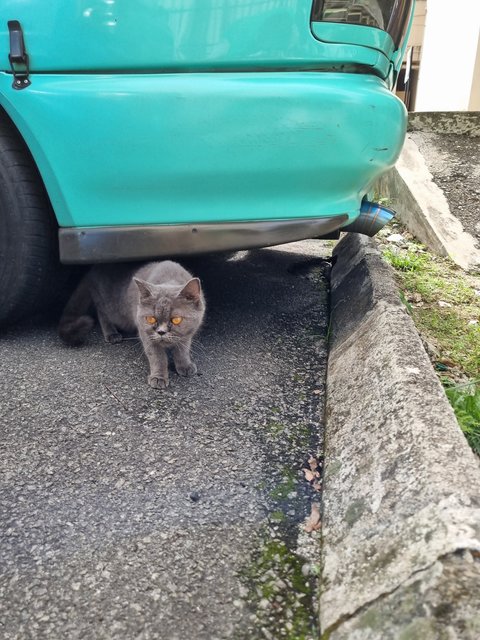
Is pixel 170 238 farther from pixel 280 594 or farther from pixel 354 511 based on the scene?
pixel 280 594

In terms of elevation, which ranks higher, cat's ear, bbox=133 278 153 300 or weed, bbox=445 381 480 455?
cat's ear, bbox=133 278 153 300

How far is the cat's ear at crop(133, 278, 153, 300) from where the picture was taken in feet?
8.05

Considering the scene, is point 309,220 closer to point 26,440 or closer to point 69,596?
point 26,440

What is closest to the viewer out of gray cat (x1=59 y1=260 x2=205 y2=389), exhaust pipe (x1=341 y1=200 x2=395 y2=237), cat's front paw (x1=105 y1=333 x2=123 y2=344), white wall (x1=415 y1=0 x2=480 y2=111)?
gray cat (x1=59 y1=260 x2=205 y2=389)

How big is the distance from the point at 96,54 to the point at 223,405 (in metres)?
1.50

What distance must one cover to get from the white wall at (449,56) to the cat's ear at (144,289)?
6800 mm

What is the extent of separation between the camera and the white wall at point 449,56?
7.54 meters

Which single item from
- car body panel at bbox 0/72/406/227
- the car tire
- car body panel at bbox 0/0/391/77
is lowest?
the car tire

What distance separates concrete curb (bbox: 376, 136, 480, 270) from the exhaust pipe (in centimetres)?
147

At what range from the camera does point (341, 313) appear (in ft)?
9.48

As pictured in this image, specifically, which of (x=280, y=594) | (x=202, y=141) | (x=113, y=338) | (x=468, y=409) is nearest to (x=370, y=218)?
(x=202, y=141)

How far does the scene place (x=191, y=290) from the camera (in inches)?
98.9

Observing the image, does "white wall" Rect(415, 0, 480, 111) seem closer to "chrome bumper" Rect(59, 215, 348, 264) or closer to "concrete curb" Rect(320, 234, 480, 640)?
"chrome bumper" Rect(59, 215, 348, 264)

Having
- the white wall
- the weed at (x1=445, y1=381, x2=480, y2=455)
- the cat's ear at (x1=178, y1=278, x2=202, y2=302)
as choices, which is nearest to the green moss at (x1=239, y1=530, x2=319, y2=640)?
the weed at (x1=445, y1=381, x2=480, y2=455)
